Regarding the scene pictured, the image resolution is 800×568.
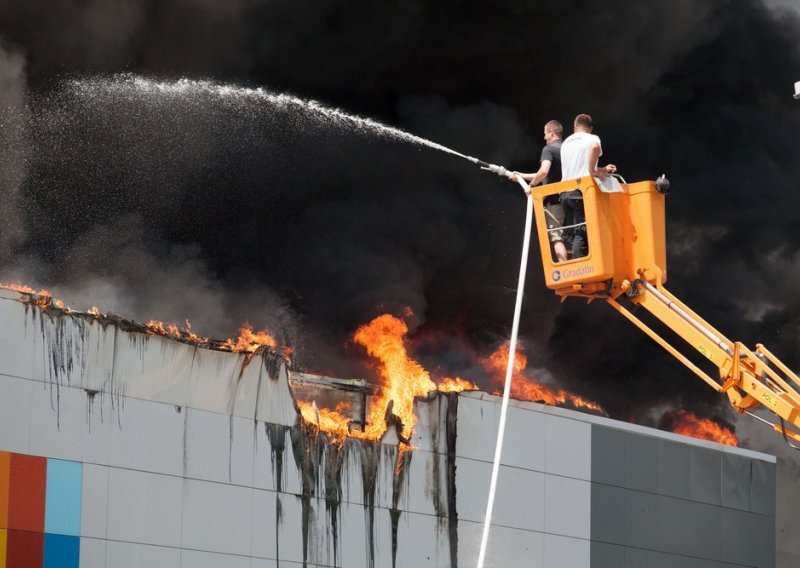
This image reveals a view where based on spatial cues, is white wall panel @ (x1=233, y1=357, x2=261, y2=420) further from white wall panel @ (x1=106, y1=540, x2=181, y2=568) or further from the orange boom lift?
the orange boom lift

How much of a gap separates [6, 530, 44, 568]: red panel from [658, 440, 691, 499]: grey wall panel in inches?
391

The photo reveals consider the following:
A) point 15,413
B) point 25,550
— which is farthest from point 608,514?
point 15,413

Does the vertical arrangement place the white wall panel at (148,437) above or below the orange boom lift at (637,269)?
below

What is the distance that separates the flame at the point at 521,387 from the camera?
22172 millimetres

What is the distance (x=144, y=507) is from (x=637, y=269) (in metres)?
6.24

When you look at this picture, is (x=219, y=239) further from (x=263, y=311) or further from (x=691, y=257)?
(x=691, y=257)

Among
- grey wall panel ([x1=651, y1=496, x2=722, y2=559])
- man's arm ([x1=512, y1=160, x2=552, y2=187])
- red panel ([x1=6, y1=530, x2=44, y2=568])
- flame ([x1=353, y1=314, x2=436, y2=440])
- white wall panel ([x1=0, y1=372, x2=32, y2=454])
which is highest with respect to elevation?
man's arm ([x1=512, y1=160, x2=552, y2=187])

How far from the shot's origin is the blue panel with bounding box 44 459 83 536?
1529 cm

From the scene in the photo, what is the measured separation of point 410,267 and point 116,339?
12.8 metres

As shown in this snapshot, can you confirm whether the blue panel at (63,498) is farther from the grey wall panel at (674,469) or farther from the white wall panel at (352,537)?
the grey wall panel at (674,469)

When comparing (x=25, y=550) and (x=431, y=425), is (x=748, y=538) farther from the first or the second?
(x=25, y=550)

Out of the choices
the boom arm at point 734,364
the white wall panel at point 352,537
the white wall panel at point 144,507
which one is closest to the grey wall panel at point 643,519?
the white wall panel at point 352,537

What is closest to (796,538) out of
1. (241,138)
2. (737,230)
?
(737,230)

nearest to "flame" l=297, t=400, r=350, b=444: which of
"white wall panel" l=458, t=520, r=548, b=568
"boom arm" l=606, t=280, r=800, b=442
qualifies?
"white wall panel" l=458, t=520, r=548, b=568
